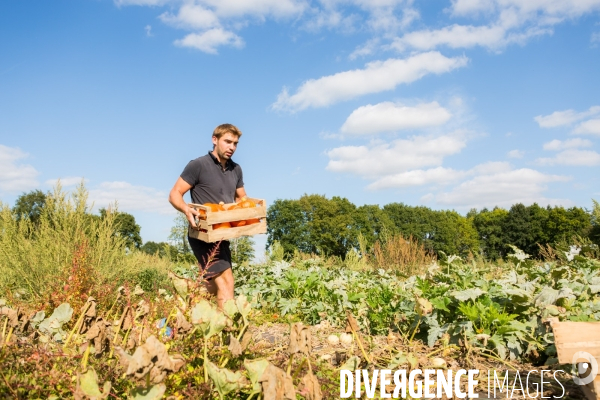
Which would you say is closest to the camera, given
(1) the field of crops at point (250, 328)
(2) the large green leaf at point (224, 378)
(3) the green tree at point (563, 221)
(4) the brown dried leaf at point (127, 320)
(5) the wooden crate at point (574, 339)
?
(2) the large green leaf at point (224, 378)

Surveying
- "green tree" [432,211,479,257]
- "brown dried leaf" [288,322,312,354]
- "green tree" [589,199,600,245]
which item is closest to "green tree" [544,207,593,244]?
"green tree" [432,211,479,257]

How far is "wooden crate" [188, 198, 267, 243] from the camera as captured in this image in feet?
13.8

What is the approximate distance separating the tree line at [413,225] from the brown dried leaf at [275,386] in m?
35.9

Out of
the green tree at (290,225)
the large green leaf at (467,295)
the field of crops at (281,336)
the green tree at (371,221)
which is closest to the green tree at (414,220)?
the green tree at (371,221)

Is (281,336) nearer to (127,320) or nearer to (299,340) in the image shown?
(127,320)

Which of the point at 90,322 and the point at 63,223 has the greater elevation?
the point at 63,223

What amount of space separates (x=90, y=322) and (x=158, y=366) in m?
0.98

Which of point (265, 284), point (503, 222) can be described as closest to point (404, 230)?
point (503, 222)

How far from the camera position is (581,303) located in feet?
12.1

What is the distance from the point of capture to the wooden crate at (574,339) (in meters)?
2.67

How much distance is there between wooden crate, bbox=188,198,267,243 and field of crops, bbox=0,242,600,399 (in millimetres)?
778

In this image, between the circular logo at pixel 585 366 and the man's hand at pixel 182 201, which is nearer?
the circular logo at pixel 585 366

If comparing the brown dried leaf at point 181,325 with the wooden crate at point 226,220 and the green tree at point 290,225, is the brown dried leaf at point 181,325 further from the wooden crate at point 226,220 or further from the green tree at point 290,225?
the green tree at point 290,225

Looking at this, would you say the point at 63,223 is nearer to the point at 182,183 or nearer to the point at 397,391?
the point at 182,183
